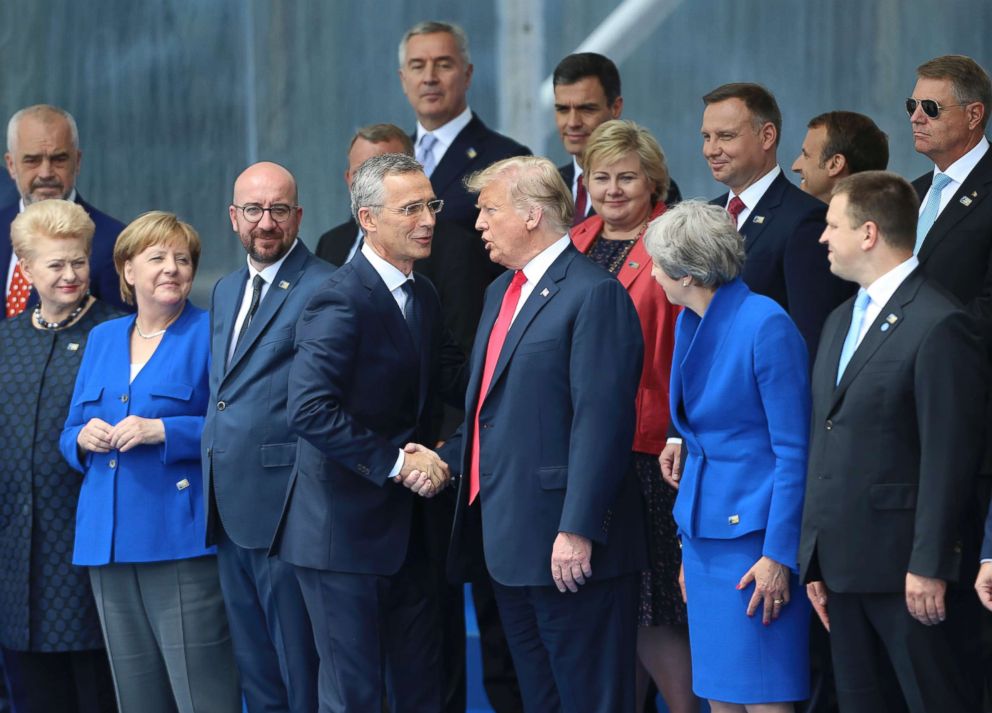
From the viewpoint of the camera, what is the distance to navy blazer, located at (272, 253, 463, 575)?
12.2ft

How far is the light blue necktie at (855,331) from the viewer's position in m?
3.41

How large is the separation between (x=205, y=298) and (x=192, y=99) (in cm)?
84

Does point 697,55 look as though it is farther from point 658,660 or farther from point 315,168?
point 658,660

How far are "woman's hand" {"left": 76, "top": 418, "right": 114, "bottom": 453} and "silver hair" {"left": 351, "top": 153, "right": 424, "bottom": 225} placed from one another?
939mm

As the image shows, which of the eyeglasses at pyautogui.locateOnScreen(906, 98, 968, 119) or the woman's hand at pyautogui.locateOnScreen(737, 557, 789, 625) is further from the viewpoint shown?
the eyeglasses at pyautogui.locateOnScreen(906, 98, 968, 119)

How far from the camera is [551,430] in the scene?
3.61m

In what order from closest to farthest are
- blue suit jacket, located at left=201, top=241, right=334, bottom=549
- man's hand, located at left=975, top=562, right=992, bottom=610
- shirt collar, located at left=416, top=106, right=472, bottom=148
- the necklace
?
1. man's hand, located at left=975, top=562, right=992, bottom=610
2. blue suit jacket, located at left=201, top=241, right=334, bottom=549
3. the necklace
4. shirt collar, located at left=416, top=106, right=472, bottom=148

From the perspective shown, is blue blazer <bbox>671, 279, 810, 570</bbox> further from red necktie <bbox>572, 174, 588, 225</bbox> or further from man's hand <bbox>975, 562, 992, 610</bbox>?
red necktie <bbox>572, 174, 588, 225</bbox>

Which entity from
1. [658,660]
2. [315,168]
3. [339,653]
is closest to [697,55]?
[315,168]

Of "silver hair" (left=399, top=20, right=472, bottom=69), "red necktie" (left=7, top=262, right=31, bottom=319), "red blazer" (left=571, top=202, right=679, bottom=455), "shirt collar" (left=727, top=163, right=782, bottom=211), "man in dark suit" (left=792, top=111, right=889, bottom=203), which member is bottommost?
"red blazer" (left=571, top=202, right=679, bottom=455)

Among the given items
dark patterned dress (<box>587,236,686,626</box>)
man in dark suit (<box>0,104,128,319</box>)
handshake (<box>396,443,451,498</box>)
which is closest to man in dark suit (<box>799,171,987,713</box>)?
dark patterned dress (<box>587,236,686,626</box>)

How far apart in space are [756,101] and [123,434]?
1.93m

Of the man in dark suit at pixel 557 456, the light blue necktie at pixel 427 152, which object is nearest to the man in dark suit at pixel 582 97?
the light blue necktie at pixel 427 152

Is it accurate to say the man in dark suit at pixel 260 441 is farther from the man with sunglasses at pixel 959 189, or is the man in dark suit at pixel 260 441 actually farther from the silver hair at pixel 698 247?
the man with sunglasses at pixel 959 189
